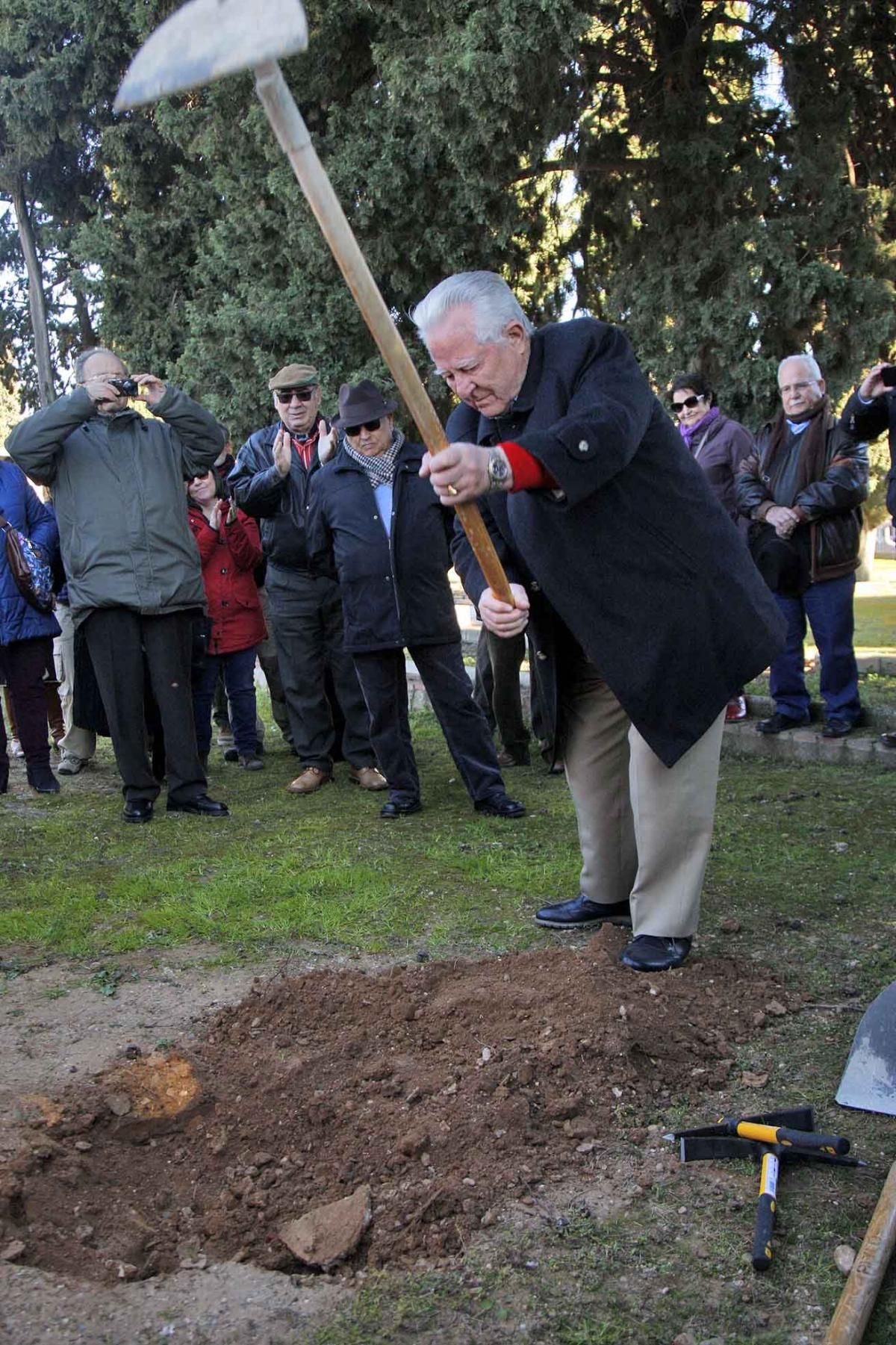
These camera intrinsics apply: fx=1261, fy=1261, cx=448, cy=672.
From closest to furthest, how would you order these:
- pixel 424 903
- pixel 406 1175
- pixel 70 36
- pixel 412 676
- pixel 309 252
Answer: pixel 406 1175
pixel 424 903
pixel 412 676
pixel 309 252
pixel 70 36

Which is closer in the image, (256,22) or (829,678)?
(256,22)

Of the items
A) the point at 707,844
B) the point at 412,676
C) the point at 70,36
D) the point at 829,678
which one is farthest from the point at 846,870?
the point at 70,36

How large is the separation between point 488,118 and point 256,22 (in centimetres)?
874

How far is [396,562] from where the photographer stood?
6270 mm

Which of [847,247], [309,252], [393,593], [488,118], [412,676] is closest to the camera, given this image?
[393,593]

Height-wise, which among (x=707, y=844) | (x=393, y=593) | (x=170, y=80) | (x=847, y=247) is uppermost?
(x=847, y=247)

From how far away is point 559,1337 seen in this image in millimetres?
2293

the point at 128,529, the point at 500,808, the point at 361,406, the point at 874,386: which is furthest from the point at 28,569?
the point at 874,386

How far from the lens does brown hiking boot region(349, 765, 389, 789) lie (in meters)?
7.14

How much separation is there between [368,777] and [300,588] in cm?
114

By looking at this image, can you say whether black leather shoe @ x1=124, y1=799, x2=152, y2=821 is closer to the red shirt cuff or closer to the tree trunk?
the red shirt cuff

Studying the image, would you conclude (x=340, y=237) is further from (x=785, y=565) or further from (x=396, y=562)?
(x=785, y=565)

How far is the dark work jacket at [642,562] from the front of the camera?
12.0 ft

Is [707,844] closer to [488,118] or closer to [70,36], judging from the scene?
[488,118]
